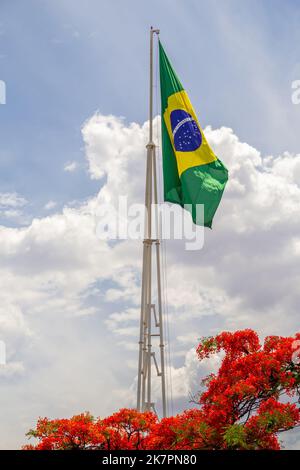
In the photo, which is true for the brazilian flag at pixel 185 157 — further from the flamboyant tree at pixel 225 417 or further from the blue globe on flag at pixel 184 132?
the flamboyant tree at pixel 225 417

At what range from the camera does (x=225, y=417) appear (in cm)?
2106

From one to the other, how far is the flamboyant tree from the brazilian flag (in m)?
7.54

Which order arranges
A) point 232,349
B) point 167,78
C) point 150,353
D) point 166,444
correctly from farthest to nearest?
Result: point 167,78
point 150,353
point 232,349
point 166,444

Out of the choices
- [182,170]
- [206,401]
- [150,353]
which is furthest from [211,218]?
[206,401]

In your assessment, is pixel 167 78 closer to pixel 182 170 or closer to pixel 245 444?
pixel 182 170

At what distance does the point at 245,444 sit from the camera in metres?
19.9

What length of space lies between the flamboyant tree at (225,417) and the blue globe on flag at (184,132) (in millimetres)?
9938

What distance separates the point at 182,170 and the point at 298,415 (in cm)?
1289

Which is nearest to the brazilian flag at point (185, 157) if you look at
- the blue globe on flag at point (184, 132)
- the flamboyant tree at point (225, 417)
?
the blue globe on flag at point (184, 132)

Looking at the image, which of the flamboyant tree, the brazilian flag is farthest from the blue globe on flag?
the flamboyant tree

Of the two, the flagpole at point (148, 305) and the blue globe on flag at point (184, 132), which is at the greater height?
the blue globe on flag at point (184, 132)

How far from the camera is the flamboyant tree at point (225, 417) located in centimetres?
2042

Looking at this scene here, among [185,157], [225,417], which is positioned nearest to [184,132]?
[185,157]
